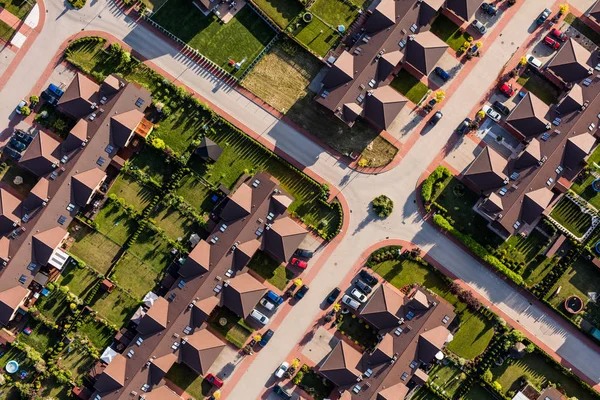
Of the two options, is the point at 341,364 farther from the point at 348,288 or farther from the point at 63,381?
the point at 63,381

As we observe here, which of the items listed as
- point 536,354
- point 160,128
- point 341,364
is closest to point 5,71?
point 160,128

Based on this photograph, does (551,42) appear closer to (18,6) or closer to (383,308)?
(383,308)

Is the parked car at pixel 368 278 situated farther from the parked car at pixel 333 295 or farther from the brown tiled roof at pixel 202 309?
the brown tiled roof at pixel 202 309

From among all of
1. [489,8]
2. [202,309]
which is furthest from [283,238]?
[489,8]

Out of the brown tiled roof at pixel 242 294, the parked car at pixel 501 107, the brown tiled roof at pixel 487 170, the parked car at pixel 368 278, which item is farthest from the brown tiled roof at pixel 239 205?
the parked car at pixel 501 107

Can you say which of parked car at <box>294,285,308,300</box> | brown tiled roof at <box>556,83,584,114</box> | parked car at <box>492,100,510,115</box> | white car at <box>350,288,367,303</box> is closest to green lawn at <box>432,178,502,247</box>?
parked car at <box>492,100,510,115</box>

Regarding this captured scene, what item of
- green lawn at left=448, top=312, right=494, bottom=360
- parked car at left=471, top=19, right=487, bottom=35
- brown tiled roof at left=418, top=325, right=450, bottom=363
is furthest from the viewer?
green lawn at left=448, top=312, right=494, bottom=360

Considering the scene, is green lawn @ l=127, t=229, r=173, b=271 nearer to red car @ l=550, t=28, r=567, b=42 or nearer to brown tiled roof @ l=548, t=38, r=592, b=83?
brown tiled roof @ l=548, t=38, r=592, b=83

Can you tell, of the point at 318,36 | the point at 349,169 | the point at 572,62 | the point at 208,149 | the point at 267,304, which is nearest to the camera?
the point at 572,62
